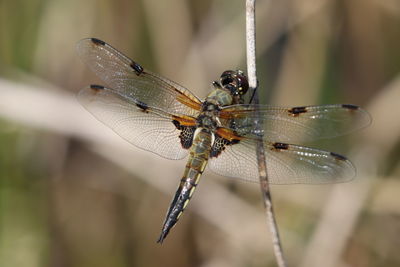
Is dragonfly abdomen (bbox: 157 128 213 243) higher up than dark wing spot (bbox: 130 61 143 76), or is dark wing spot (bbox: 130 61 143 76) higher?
dark wing spot (bbox: 130 61 143 76)

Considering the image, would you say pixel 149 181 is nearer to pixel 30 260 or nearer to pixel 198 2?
pixel 30 260

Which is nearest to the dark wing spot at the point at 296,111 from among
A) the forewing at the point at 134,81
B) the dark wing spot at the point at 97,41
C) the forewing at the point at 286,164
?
the forewing at the point at 286,164

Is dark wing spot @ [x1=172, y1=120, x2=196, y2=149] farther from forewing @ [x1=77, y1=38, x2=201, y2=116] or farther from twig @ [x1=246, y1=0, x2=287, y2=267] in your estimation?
twig @ [x1=246, y1=0, x2=287, y2=267]

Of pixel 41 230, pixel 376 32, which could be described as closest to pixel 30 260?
pixel 41 230

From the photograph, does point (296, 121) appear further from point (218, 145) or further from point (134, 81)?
point (134, 81)

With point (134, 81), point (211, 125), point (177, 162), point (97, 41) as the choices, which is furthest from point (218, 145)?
point (177, 162)

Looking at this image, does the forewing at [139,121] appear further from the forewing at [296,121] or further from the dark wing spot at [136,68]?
the forewing at [296,121]

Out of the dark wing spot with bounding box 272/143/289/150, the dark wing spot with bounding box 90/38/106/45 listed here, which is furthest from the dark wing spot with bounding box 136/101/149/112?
the dark wing spot with bounding box 272/143/289/150
